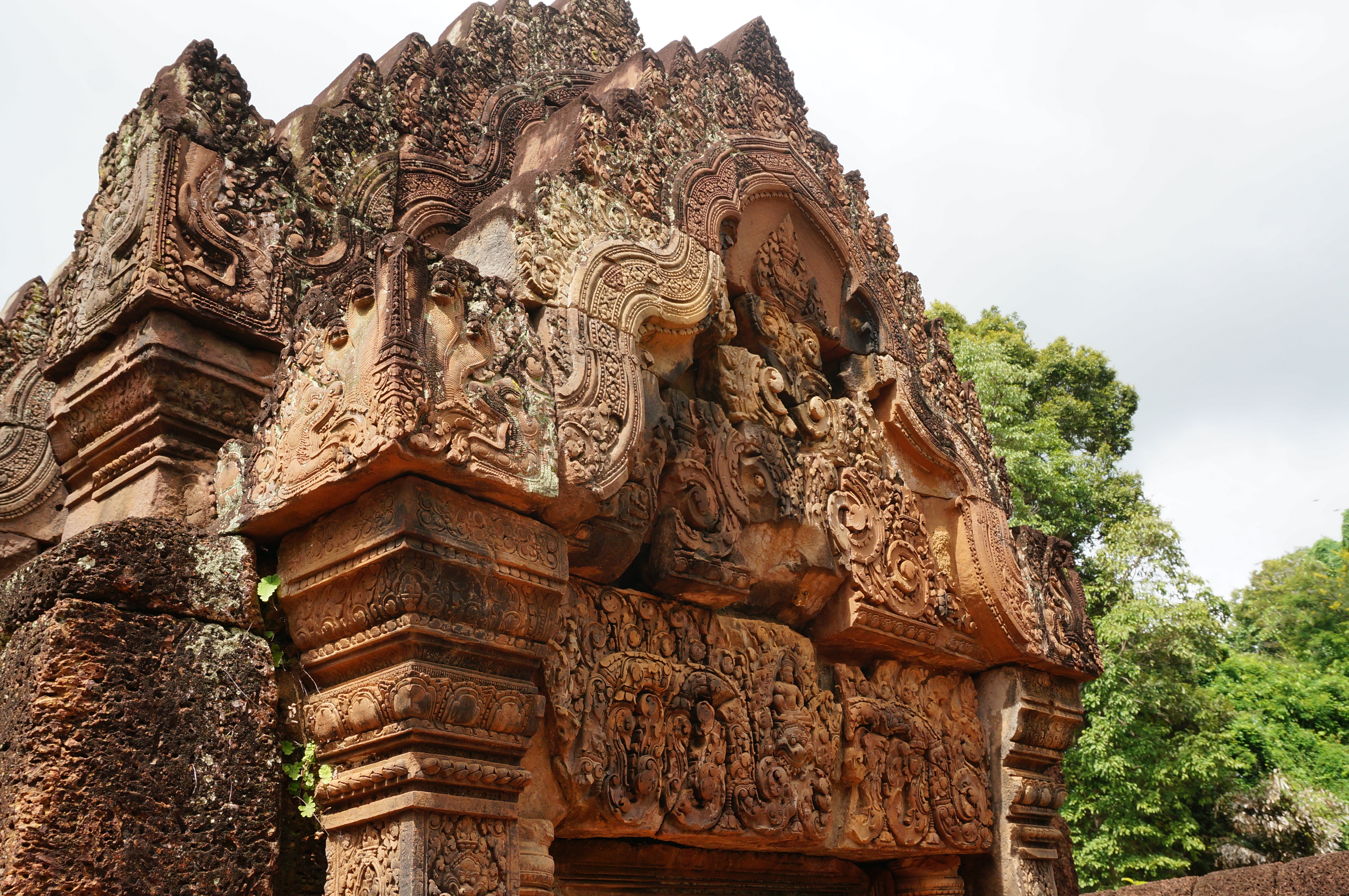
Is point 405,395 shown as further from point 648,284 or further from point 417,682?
point 648,284

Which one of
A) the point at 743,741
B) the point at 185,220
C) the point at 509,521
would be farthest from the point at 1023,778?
the point at 185,220

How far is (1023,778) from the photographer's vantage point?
16.9 ft

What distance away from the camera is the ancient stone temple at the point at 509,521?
269cm

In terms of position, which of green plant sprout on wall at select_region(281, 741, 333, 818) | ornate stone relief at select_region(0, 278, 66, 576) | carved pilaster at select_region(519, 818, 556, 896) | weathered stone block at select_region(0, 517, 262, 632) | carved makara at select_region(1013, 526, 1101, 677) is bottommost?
carved pilaster at select_region(519, 818, 556, 896)

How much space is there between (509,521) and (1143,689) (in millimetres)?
12984

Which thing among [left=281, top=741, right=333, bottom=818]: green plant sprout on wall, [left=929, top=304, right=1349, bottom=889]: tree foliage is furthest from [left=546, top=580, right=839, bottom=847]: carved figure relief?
[left=929, top=304, right=1349, bottom=889]: tree foliage

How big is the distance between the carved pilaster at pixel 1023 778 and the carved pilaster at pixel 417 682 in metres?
2.99

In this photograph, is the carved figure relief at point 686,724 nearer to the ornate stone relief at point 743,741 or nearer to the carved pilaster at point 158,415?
the ornate stone relief at point 743,741

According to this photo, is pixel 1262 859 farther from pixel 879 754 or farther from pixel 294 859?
pixel 294 859

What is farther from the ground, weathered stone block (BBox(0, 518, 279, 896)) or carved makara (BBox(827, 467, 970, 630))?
carved makara (BBox(827, 467, 970, 630))

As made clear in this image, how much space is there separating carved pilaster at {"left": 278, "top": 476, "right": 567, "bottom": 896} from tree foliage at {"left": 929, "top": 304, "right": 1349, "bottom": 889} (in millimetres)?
9679

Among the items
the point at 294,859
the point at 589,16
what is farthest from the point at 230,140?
the point at 589,16

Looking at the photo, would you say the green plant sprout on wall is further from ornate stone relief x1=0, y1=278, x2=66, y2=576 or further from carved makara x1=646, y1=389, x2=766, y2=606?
ornate stone relief x1=0, y1=278, x2=66, y2=576

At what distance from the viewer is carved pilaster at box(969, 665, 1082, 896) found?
5.05 m
